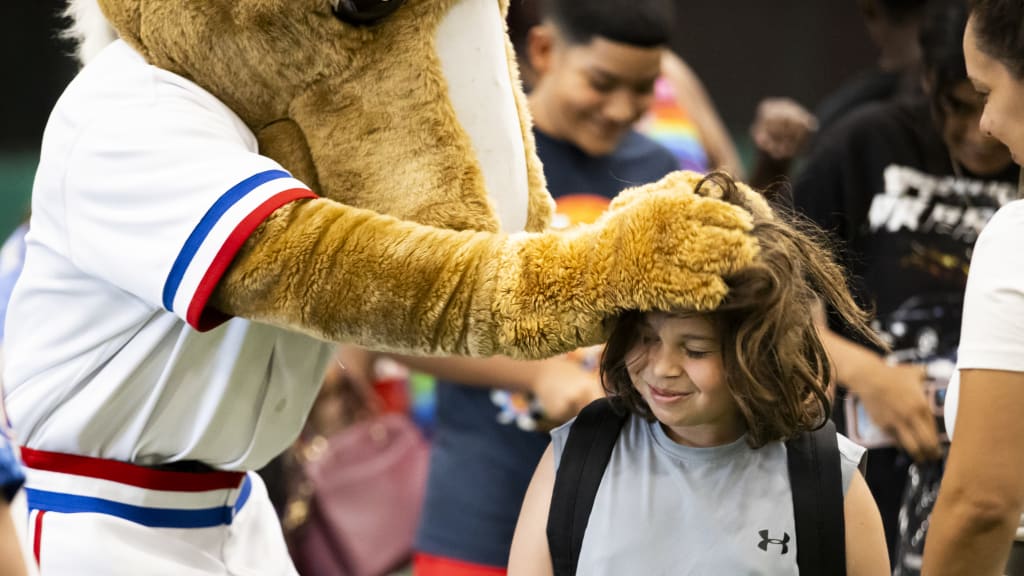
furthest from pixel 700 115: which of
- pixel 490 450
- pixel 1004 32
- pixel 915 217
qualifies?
pixel 1004 32

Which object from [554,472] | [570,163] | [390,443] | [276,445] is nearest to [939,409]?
[570,163]

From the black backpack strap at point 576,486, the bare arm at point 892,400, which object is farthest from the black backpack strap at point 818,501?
the bare arm at point 892,400

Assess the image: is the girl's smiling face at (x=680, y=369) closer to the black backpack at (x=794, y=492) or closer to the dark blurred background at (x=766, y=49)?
the black backpack at (x=794, y=492)

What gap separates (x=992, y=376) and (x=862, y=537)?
27cm

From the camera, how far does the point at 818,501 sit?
174cm

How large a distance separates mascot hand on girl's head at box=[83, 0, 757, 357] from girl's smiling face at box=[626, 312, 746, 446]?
0.64 feet

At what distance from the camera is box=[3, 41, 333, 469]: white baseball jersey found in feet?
5.08

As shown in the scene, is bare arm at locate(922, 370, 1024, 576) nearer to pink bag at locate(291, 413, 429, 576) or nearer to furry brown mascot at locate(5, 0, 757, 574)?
furry brown mascot at locate(5, 0, 757, 574)

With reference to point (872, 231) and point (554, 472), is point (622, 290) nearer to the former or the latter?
point (554, 472)

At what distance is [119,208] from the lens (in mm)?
1584

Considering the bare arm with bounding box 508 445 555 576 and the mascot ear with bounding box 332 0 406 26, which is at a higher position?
the mascot ear with bounding box 332 0 406 26

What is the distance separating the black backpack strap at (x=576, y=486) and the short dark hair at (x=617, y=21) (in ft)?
4.62

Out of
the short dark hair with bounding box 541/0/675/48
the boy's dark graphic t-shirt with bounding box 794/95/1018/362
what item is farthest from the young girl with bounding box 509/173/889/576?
the short dark hair with bounding box 541/0/675/48

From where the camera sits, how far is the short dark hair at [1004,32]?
5.80 feet
